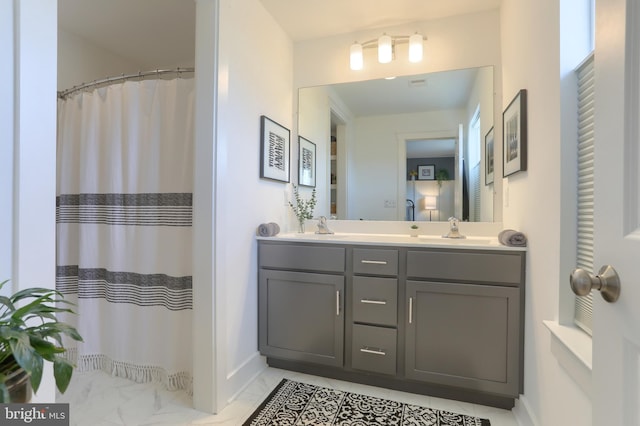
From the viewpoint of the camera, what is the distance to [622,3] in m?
0.57

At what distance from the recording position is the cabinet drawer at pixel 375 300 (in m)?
1.81

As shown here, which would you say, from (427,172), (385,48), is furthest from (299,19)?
A: (427,172)

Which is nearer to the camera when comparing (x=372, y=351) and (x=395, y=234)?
(x=372, y=351)

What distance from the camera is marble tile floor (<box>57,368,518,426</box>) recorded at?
5.19ft

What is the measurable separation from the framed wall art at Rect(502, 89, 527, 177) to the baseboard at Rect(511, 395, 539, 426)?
1.15 m

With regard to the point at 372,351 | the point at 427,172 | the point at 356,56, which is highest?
the point at 356,56

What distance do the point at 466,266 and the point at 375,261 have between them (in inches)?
19.3

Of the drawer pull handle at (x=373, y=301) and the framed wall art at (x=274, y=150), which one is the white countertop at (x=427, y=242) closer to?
the drawer pull handle at (x=373, y=301)

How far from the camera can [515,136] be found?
1.66 meters

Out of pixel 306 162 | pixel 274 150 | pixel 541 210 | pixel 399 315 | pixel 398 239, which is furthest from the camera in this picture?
pixel 306 162

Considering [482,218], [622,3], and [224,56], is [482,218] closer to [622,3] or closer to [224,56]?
[622,3]

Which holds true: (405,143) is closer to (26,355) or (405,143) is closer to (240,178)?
(240,178)

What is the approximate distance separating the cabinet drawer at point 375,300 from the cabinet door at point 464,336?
0.09m

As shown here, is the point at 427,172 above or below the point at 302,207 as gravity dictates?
above
